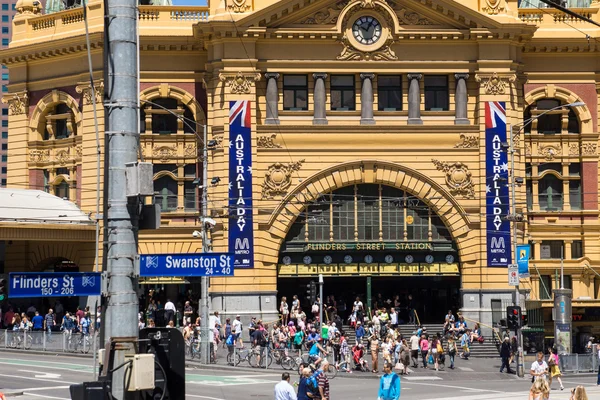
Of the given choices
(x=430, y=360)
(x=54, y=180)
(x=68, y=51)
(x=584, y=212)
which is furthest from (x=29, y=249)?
(x=584, y=212)

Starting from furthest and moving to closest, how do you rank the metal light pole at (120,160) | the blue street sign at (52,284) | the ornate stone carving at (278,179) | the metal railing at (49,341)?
the ornate stone carving at (278,179) < the metal railing at (49,341) < the blue street sign at (52,284) < the metal light pole at (120,160)

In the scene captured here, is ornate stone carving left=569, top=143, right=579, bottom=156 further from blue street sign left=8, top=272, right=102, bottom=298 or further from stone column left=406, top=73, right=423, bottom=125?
blue street sign left=8, top=272, right=102, bottom=298

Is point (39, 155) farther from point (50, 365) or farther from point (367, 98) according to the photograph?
A: point (50, 365)

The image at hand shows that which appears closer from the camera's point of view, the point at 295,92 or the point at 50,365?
the point at 50,365

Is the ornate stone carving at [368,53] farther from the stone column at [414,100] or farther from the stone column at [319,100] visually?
the stone column at [319,100]

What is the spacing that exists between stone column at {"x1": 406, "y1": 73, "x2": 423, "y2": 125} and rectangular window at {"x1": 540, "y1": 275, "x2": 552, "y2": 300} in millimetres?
11893

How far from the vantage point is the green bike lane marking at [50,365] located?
42431mm

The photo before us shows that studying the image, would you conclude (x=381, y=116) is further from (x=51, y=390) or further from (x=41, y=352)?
(x=51, y=390)

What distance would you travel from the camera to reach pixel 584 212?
62969mm

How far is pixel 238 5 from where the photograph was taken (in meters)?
58.8

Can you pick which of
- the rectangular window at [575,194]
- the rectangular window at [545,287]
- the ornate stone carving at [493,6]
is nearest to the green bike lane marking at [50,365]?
the rectangular window at [545,287]

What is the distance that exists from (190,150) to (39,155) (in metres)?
10.00

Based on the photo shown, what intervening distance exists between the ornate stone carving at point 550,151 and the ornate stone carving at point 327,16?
569 inches

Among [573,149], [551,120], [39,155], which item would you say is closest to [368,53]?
[551,120]
